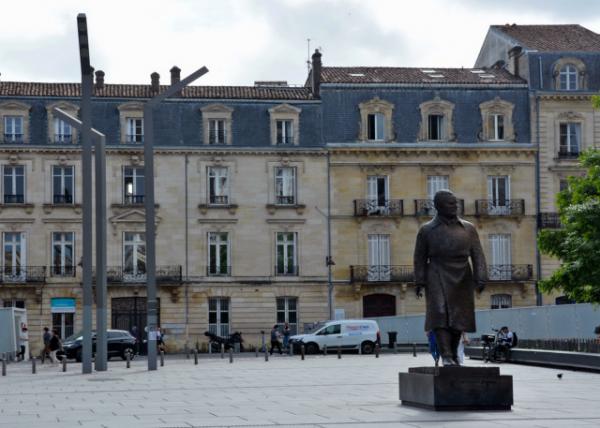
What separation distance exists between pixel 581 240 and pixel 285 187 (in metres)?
20.2

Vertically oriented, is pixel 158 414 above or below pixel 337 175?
below

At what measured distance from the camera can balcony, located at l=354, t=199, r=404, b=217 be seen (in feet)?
209

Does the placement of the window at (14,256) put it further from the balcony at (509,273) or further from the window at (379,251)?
the balcony at (509,273)

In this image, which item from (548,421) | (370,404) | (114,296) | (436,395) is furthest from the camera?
(114,296)

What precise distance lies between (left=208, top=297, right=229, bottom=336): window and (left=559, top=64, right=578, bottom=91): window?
1970 centimetres

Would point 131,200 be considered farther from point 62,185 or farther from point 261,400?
point 261,400

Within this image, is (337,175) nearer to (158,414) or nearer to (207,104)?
(207,104)

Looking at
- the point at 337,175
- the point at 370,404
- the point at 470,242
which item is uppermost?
the point at 337,175

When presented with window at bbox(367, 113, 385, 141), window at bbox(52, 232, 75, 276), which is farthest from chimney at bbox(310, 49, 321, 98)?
window at bbox(52, 232, 75, 276)

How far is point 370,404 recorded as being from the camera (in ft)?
66.0

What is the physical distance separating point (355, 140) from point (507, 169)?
25.3ft

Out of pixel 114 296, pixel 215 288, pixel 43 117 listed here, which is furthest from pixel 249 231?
pixel 43 117

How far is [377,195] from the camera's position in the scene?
6400 centimetres

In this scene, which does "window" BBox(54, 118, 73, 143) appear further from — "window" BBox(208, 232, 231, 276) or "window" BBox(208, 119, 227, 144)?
"window" BBox(208, 232, 231, 276)
